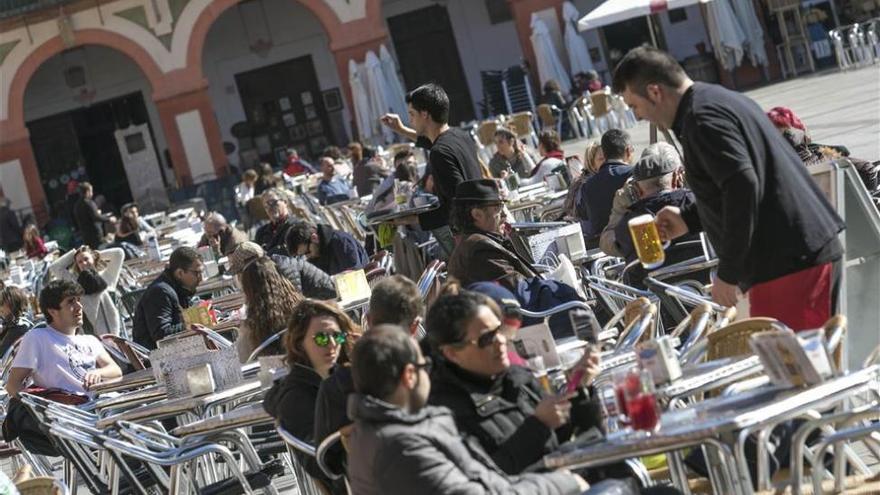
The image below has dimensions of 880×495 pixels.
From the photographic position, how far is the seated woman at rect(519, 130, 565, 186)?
15539 millimetres

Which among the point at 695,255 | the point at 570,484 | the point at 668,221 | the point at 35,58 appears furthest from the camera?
the point at 35,58

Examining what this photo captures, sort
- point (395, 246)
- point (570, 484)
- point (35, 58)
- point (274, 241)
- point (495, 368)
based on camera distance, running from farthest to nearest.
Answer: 1. point (35, 58)
2. point (274, 241)
3. point (395, 246)
4. point (495, 368)
5. point (570, 484)

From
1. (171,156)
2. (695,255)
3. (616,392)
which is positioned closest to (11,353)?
(695,255)

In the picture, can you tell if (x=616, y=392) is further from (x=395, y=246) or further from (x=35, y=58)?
(x=35, y=58)

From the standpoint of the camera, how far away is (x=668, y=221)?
6219 millimetres

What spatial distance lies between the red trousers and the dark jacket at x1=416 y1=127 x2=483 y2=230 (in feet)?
11.6

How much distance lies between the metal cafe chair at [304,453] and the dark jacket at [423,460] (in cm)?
128

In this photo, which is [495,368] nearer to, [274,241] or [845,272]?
[845,272]

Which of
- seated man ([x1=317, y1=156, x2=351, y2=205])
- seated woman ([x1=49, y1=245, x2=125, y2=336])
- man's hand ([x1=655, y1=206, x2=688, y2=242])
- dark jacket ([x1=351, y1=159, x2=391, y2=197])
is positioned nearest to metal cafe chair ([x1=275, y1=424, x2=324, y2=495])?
man's hand ([x1=655, y1=206, x2=688, y2=242])

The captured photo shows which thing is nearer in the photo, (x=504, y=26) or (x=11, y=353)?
(x=11, y=353)

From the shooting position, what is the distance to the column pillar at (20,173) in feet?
111

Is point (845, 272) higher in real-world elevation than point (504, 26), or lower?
lower

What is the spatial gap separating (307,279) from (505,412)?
5332mm

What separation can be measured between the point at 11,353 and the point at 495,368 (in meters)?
7.22
